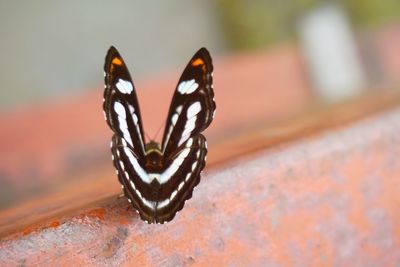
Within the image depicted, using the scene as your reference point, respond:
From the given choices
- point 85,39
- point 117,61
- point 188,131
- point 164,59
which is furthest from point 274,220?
point 164,59

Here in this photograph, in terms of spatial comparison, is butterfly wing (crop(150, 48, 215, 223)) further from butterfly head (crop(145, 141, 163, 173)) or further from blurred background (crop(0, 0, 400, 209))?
blurred background (crop(0, 0, 400, 209))

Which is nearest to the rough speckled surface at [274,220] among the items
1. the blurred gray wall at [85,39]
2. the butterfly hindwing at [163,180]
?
the butterfly hindwing at [163,180]

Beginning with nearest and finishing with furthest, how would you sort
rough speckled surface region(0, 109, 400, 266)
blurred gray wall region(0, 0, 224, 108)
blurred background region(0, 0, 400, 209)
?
rough speckled surface region(0, 109, 400, 266)
blurred background region(0, 0, 400, 209)
blurred gray wall region(0, 0, 224, 108)

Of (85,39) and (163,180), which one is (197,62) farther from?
(85,39)

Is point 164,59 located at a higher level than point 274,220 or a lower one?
lower

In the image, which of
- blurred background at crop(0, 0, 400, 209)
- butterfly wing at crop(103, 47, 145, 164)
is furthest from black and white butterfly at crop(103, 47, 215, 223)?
blurred background at crop(0, 0, 400, 209)

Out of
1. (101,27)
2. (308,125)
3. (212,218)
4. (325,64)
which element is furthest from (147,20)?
(212,218)
